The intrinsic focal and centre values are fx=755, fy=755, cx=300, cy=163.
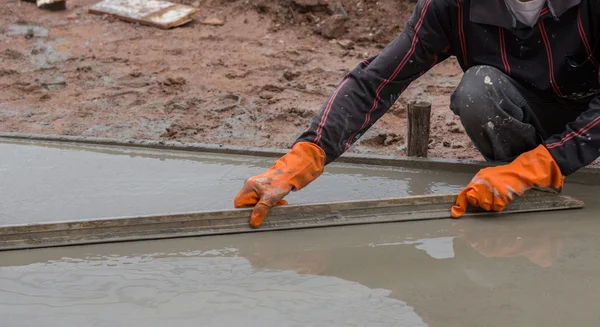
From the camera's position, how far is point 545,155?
277 cm

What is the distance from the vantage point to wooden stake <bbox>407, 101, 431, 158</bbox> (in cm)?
355

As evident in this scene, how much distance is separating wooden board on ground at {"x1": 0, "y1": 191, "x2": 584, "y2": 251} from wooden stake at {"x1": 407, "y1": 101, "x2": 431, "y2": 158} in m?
0.72

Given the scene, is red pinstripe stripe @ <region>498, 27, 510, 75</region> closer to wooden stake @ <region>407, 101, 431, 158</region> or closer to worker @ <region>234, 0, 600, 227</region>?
worker @ <region>234, 0, 600, 227</region>

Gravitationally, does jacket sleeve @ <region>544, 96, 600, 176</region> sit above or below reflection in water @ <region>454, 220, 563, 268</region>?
above

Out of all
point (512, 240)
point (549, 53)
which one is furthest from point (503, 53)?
point (512, 240)

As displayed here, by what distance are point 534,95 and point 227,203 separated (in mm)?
1325

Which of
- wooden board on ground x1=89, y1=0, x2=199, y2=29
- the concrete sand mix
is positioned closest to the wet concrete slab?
the concrete sand mix

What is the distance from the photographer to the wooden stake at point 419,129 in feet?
11.6

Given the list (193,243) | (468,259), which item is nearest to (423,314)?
(468,259)

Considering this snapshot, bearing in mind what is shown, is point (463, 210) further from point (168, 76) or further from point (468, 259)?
point (168, 76)

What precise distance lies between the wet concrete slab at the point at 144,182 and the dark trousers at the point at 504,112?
1.00 feet

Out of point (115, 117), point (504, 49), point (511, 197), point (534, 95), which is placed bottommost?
point (115, 117)

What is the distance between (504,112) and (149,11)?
15.5ft

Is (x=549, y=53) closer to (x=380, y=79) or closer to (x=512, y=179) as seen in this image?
(x=512, y=179)
